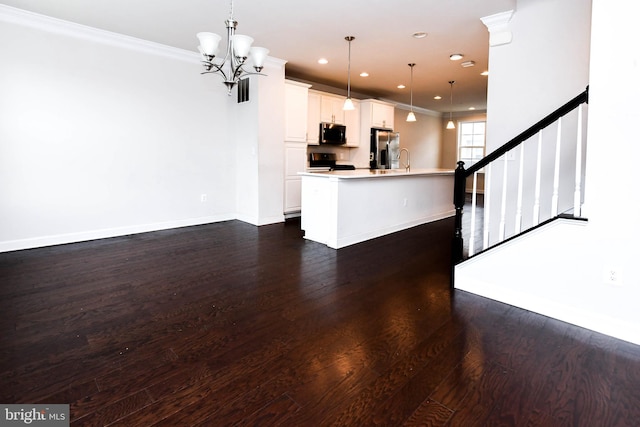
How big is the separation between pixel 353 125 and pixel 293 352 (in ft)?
20.6

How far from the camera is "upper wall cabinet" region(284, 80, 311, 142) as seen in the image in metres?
5.91

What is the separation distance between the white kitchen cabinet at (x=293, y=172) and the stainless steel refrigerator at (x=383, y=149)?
2.13 m

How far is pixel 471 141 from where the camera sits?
1098 centimetres

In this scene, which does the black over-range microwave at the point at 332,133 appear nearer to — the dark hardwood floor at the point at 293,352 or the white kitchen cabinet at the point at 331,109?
the white kitchen cabinet at the point at 331,109

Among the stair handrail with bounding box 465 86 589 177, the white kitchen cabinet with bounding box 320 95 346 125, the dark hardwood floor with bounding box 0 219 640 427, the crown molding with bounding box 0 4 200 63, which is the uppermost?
the crown molding with bounding box 0 4 200 63

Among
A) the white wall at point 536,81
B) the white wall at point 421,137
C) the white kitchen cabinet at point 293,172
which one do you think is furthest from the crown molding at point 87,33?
the white wall at point 421,137

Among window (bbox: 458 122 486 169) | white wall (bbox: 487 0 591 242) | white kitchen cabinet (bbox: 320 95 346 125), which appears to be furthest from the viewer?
window (bbox: 458 122 486 169)

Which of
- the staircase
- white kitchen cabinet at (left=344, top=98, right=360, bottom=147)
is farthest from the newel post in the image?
white kitchen cabinet at (left=344, top=98, right=360, bottom=147)

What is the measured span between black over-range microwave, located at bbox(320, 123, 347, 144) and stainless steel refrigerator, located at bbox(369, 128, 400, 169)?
2.52 feet

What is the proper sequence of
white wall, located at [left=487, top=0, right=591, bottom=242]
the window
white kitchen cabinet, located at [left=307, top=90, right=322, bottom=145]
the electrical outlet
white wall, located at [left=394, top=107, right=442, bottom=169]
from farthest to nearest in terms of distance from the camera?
the window, white wall, located at [left=394, top=107, right=442, bottom=169], white kitchen cabinet, located at [left=307, top=90, right=322, bottom=145], white wall, located at [left=487, top=0, right=591, bottom=242], the electrical outlet

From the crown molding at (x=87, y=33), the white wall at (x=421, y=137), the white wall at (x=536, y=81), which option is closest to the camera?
the white wall at (x=536, y=81)

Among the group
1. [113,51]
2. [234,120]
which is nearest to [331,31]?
[234,120]

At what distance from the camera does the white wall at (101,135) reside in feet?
13.0

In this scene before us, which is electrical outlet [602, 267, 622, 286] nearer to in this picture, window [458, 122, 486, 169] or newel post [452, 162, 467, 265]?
newel post [452, 162, 467, 265]
